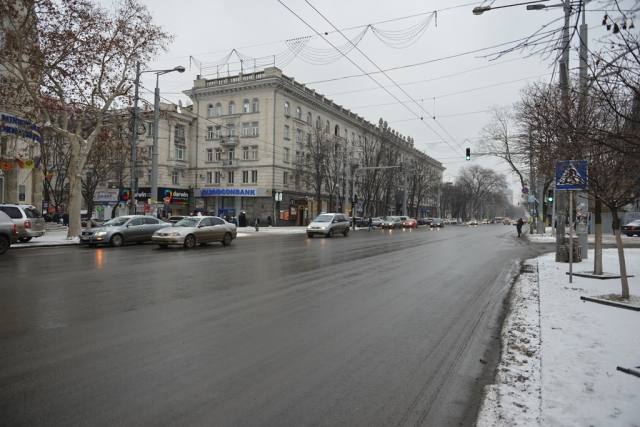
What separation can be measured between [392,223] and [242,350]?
166 ft

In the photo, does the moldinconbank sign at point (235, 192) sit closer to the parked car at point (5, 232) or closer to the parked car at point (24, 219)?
the parked car at point (24, 219)

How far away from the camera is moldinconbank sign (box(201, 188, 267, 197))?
167ft

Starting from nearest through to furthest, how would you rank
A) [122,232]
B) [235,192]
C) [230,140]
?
[122,232], [235,192], [230,140]

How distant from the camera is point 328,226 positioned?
29.2 m

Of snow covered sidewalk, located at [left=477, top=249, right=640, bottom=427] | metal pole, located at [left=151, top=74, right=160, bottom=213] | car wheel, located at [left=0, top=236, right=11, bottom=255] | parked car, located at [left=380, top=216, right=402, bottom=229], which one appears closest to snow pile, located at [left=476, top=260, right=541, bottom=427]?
snow covered sidewalk, located at [left=477, top=249, right=640, bottom=427]

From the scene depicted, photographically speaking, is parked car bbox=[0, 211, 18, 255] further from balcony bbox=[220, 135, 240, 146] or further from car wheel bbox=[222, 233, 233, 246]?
balcony bbox=[220, 135, 240, 146]

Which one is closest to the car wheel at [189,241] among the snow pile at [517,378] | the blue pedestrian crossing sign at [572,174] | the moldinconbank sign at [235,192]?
the snow pile at [517,378]

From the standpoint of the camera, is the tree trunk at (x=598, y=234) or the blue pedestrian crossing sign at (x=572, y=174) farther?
the tree trunk at (x=598, y=234)

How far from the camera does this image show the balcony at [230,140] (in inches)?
2074

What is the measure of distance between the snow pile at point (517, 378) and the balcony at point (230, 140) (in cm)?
4852

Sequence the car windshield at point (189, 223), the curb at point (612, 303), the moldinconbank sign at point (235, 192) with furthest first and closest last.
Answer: the moldinconbank sign at point (235, 192) → the car windshield at point (189, 223) → the curb at point (612, 303)

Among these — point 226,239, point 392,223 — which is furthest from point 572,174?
point 392,223

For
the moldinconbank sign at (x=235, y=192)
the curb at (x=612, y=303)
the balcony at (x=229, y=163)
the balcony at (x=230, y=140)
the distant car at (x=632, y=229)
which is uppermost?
the balcony at (x=230, y=140)

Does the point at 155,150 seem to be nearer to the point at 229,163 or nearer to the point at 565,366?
the point at 565,366
